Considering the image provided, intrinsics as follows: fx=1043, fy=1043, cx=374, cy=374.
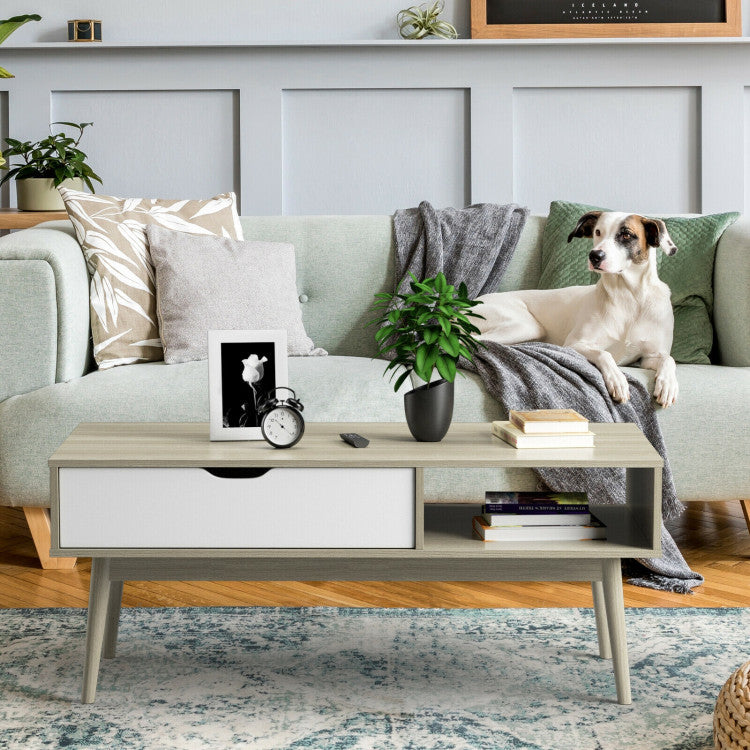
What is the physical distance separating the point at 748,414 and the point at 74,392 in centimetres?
158

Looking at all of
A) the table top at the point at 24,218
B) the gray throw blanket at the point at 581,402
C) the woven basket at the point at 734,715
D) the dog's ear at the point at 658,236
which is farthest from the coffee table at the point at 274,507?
the table top at the point at 24,218

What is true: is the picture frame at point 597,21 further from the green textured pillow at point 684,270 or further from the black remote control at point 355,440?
the black remote control at point 355,440

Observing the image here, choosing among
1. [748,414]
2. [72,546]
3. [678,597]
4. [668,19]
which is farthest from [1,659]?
[668,19]

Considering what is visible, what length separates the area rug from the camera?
161 centimetres

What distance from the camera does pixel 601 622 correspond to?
1.92 metres

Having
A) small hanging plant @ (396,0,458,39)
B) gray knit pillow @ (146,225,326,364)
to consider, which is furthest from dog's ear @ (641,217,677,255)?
small hanging plant @ (396,0,458,39)

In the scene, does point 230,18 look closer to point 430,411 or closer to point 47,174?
point 47,174

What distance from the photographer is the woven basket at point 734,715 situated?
139 cm

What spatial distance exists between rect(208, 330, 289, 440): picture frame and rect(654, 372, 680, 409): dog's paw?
1.06 m

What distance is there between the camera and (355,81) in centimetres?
379

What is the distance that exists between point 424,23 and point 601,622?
2502 mm

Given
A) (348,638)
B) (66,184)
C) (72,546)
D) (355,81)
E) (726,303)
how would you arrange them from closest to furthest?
(72,546), (348,638), (726,303), (66,184), (355,81)

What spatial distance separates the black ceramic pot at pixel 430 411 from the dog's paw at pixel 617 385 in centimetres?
82

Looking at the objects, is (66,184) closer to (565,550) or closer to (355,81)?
(355,81)
